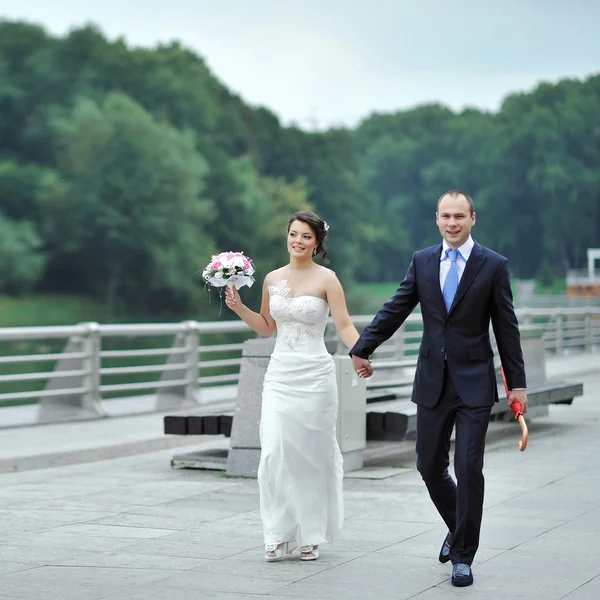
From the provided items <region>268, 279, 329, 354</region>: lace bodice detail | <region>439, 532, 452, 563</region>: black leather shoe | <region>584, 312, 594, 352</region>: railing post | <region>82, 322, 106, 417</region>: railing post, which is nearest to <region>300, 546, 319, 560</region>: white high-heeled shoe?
<region>439, 532, 452, 563</region>: black leather shoe

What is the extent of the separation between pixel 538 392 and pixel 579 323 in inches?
693

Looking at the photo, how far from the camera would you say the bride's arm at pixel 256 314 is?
281 inches

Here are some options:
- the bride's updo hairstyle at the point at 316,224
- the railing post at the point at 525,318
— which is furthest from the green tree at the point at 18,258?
the bride's updo hairstyle at the point at 316,224

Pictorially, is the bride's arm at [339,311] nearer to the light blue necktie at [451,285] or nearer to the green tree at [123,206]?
the light blue necktie at [451,285]

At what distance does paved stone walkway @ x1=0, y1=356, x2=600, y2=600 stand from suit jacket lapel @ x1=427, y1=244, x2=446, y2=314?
1.33 m

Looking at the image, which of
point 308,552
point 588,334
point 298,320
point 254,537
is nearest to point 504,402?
point 254,537

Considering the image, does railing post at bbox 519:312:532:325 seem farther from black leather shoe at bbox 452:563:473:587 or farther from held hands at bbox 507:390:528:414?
black leather shoe at bbox 452:563:473:587

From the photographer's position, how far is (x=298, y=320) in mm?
7176

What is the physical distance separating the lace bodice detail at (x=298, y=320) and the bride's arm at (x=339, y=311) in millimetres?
62

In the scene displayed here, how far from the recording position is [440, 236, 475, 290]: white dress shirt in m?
6.23

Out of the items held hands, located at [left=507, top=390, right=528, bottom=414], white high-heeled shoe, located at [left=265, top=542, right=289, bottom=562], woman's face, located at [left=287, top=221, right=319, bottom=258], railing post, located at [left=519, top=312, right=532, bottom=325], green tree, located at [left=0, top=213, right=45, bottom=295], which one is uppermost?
green tree, located at [left=0, top=213, right=45, bottom=295]

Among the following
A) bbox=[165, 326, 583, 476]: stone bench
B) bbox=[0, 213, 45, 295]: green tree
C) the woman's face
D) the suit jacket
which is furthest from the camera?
bbox=[0, 213, 45, 295]: green tree

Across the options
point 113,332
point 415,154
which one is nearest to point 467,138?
point 415,154

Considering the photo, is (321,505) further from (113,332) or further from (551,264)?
(551,264)
